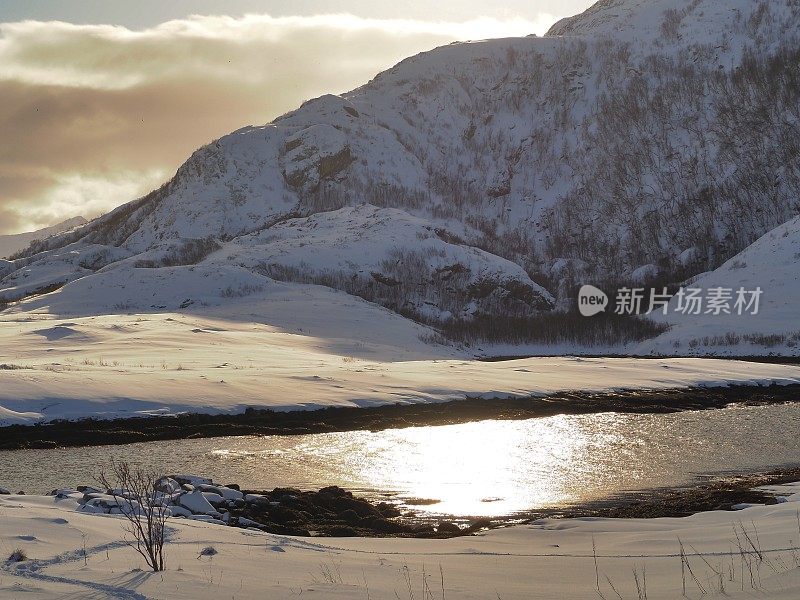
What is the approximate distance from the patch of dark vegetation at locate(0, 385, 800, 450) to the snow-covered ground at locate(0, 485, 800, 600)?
54.8 ft

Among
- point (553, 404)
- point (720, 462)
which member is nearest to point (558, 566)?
point (720, 462)

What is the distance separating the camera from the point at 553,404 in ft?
154

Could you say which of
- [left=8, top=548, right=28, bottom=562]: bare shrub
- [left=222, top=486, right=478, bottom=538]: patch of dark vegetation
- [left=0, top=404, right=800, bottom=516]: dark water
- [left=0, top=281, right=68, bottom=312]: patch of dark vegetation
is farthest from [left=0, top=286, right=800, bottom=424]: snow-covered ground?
[left=0, top=281, right=68, bottom=312]: patch of dark vegetation

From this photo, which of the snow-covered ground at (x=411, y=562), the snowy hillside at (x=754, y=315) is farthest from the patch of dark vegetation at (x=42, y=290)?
the snow-covered ground at (x=411, y=562)

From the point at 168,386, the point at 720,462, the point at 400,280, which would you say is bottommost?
the point at 720,462

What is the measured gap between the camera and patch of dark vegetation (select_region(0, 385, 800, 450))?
110 ft

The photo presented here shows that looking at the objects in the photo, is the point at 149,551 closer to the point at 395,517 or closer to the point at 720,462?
the point at 395,517

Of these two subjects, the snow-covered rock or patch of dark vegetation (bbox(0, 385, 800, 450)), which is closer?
the snow-covered rock

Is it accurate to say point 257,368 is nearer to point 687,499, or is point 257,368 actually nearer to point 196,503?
point 196,503

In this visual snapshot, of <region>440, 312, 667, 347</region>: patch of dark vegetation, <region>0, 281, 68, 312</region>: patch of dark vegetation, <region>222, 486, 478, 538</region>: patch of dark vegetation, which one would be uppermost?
<region>0, 281, 68, 312</region>: patch of dark vegetation

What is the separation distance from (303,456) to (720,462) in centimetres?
1454

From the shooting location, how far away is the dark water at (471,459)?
24141 mm

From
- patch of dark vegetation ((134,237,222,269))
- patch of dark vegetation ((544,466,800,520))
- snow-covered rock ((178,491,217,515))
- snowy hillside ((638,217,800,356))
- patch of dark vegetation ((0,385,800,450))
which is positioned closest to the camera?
snow-covered rock ((178,491,217,515))

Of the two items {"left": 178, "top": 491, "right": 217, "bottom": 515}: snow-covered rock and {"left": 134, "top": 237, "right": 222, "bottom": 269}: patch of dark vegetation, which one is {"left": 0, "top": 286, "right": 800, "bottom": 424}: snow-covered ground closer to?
{"left": 178, "top": 491, "right": 217, "bottom": 515}: snow-covered rock
